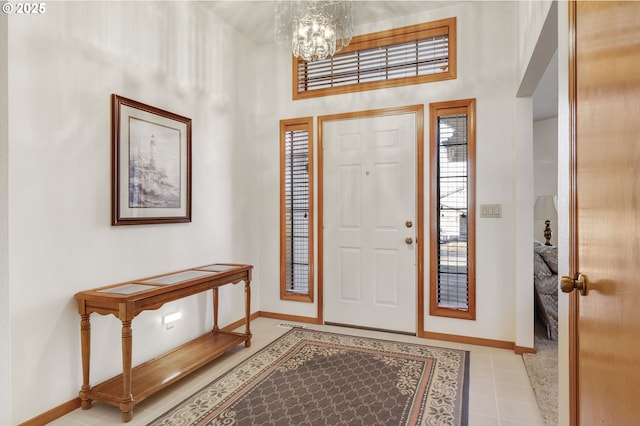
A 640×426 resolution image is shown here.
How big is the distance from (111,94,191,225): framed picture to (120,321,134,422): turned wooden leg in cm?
77

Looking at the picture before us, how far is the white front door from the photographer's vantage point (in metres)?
3.54

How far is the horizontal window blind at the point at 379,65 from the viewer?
11.5 ft

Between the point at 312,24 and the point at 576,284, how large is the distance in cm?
227

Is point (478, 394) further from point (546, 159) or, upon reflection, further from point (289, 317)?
point (546, 159)

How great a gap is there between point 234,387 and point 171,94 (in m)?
2.30

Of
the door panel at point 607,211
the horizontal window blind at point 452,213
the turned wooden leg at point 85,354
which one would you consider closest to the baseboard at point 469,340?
the horizontal window blind at point 452,213

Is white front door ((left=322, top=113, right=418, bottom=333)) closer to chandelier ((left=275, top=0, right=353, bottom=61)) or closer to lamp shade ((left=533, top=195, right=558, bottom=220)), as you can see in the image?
chandelier ((left=275, top=0, right=353, bottom=61))

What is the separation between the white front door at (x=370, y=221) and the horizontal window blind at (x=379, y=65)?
44cm

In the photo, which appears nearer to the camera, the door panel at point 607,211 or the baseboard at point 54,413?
the door panel at point 607,211

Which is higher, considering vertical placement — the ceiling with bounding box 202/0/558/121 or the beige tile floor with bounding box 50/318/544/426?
the ceiling with bounding box 202/0/558/121

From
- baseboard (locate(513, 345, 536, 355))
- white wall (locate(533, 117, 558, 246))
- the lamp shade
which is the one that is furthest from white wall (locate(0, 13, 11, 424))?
white wall (locate(533, 117, 558, 246))

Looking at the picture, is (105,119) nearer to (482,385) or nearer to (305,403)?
(305,403)

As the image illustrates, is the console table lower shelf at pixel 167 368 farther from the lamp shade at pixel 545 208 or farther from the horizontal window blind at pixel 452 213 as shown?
the lamp shade at pixel 545 208

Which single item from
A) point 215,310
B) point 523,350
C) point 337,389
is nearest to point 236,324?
point 215,310
